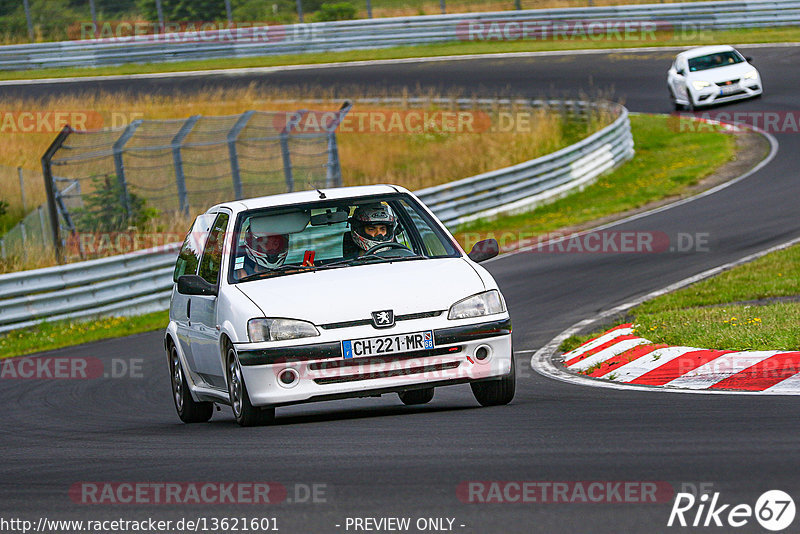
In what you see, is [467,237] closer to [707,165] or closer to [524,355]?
[707,165]

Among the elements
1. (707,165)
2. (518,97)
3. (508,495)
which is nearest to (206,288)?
(508,495)

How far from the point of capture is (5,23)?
151ft

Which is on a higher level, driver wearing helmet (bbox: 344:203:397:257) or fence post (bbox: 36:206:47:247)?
driver wearing helmet (bbox: 344:203:397:257)

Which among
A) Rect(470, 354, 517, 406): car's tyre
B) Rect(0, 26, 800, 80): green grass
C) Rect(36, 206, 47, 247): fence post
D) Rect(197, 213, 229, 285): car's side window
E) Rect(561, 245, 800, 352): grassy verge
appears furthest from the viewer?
Rect(0, 26, 800, 80): green grass

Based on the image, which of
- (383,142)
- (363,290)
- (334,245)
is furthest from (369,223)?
(383,142)

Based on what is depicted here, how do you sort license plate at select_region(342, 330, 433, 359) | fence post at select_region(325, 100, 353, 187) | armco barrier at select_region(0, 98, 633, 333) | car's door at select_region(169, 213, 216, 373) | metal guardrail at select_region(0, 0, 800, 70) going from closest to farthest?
1. license plate at select_region(342, 330, 433, 359)
2. car's door at select_region(169, 213, 216, 373)
3. armco barrier at select_region(0, 98, 633, 333)
4. fence post at select_region(325, 100, 353, 187)
5. metal guardrail at select_region(0, 0, 800, 70)

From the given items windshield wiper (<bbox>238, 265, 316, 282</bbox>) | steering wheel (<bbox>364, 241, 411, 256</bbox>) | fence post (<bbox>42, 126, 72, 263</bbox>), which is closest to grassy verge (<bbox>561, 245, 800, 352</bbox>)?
steering wheel (<bbox>364, 241, 411, 256</bbox>)

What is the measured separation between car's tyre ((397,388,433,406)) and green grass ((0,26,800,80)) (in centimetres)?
3124

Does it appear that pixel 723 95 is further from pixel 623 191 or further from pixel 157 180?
pixel 157 180

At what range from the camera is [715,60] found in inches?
1192

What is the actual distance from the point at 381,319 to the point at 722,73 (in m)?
23.9

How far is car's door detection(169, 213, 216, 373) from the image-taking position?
30.6ft

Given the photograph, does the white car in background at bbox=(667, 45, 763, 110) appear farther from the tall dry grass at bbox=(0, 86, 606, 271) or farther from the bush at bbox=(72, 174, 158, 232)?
the bush at bbox=(72, 174, 158, 232)

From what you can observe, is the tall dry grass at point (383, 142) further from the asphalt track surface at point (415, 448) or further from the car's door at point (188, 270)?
the car's door at point (188, 270)
